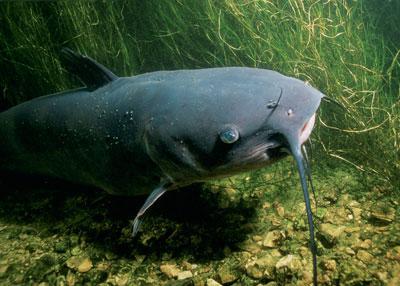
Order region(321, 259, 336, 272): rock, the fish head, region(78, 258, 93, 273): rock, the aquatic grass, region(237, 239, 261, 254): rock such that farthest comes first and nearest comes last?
the aquatic grass → region(78, 258, 93, 273): rock → region(237, 239, 261, 254): rock → region(321, 259, 336, 272): rock → the fish head

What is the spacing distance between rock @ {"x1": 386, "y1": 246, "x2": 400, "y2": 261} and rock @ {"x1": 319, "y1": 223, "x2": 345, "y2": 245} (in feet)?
0.93

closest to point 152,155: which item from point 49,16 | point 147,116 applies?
point 147,116

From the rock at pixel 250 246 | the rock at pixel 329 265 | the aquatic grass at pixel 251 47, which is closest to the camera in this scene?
the rock at pixel 329 265

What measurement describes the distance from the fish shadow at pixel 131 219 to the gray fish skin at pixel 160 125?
27 centimetres

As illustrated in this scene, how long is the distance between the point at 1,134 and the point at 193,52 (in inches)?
92.9

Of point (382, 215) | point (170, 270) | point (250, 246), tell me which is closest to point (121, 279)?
point (170, 270)

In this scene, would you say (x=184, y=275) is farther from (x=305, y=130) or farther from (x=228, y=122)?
(x=305, y=130)

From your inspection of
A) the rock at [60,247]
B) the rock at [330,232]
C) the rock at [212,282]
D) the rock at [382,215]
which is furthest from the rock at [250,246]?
the rock at [60,247]

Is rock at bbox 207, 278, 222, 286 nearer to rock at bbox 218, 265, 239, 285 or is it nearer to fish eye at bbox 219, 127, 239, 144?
rock at bbox 218, 265, 239, 285

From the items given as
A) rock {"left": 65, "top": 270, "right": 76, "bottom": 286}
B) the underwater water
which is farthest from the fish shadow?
rock {"left": 65, "top": 270, "right": 76, "bottom": 286}

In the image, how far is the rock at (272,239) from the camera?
2064mm

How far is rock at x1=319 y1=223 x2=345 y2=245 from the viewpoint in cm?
203

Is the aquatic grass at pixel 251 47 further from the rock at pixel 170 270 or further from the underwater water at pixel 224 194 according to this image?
the rock at pixel 170 270

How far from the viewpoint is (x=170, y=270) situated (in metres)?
2.07
